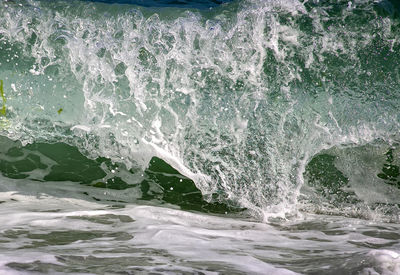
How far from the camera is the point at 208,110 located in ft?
11.5

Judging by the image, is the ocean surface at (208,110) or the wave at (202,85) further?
the wave at (202,85)

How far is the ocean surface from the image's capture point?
3293mm

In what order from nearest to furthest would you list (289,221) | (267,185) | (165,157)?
(289,221) → (267,185) → (165,157)

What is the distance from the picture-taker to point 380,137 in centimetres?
353

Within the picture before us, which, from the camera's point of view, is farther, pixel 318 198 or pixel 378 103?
pixel 378 103

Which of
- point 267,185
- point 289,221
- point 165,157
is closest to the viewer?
point 289,221

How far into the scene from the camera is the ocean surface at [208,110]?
3.29m

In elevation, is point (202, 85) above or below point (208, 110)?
above

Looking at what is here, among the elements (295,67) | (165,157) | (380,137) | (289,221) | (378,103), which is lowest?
(289,221)

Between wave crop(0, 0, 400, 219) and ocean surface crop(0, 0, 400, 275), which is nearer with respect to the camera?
ocean surface crop(0, 0, 400, 275)

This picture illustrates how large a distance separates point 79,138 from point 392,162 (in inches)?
90.7

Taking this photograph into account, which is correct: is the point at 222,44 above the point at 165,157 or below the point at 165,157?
above

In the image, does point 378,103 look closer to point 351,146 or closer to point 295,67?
point 351,146

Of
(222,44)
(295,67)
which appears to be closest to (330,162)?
(295,67)
